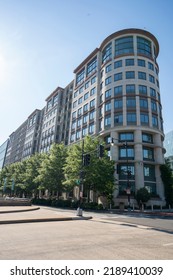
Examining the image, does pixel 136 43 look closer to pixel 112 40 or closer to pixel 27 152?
pixel 112 40

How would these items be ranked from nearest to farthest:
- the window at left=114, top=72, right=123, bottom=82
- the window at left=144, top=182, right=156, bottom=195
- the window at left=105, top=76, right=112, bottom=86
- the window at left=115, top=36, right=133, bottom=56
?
the window at left=144, top=182, right=156, bottom=195 < the window at left=114, top=72, right=123, bottom=82 < the window at left=105, top=76, right=112, bottom=86 < the window at left=115, top=36, right=133, bottom=56

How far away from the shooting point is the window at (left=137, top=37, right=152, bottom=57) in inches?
1950

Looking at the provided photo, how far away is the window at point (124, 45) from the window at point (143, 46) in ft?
6.28

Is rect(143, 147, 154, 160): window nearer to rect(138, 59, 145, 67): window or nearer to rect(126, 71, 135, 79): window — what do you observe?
rect(126, 71, 135, 79): window

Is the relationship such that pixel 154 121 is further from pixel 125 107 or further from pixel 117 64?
pixel 117 64

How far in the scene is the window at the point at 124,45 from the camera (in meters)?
49.9

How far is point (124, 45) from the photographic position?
1989 inches

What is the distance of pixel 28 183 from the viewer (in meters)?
50.9

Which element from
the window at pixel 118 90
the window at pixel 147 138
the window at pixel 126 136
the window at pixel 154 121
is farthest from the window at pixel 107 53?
the window at pixel 147 138

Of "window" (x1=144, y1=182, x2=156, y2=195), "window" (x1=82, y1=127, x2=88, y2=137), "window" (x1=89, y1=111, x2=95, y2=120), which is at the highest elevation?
"window" (x1=89, y1=111, x2=95, y2=120)

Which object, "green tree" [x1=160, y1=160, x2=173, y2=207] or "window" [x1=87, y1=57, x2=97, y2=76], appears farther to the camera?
"window" [x1=87, y1=57, x2=97, y2=76]

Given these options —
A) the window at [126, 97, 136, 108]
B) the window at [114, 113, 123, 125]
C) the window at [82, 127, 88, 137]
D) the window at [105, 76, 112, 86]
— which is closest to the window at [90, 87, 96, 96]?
the window at [105, 76, 112, 86]

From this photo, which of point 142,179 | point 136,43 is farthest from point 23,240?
point 136,43
